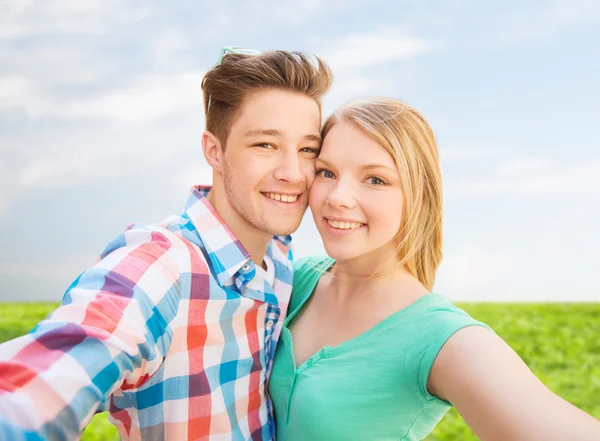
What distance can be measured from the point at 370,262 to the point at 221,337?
699 mm

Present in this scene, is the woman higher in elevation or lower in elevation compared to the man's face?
lower

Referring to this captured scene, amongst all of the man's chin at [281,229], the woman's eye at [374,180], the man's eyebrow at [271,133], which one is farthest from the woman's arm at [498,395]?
the man's eyebrow at [271,133]

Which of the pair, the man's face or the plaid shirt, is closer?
the plaid shirt

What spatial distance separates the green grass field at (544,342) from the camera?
238 inches

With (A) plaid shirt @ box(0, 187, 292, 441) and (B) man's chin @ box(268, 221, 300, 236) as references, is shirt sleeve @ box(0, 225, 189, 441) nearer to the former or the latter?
(A) plaid shirt @ box(0, 187, 292, 441)

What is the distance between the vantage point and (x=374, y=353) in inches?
96.4

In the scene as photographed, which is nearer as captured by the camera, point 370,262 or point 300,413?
point 300,413

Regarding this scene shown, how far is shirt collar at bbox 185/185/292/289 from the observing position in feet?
8.39

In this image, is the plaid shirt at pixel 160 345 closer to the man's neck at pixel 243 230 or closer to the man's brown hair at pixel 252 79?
the man's neck at pixel 243 230

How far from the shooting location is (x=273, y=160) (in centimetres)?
280

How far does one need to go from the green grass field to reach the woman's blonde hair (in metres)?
3.67

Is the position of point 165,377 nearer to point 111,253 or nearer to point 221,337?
point 221,337

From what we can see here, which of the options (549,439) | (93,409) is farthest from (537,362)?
(93,409)

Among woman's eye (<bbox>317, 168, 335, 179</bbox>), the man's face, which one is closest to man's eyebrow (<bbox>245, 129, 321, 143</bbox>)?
the man's face
